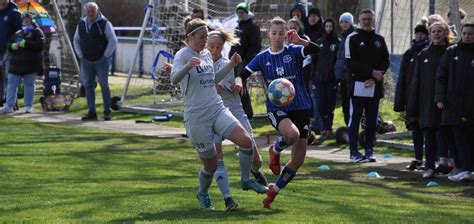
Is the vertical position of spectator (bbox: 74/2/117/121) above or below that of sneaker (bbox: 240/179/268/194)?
above

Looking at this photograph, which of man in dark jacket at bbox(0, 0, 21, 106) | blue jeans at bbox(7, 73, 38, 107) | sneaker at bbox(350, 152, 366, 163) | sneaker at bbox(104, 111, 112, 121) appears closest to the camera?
sneaker at bbox(350, 152, 366, 163)

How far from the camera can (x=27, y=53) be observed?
839 inches

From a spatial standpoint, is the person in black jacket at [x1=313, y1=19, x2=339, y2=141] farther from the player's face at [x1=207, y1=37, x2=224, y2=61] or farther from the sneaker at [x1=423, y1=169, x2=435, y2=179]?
the player's face at [x1=207, y1=37, x2=224, y2=61]

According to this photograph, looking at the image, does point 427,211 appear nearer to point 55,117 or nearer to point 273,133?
point 273,133

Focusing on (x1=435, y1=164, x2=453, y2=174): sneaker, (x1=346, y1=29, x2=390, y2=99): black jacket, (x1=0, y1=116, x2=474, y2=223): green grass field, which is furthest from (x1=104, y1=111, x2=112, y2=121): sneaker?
(x1=435, y1=164, x2=453, y2=174): sneaker

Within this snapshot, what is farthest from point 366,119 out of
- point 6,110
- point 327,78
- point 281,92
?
point 6,110

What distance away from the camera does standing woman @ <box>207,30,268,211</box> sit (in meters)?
9.74

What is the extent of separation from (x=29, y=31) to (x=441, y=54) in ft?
34.5

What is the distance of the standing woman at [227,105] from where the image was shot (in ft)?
32.0

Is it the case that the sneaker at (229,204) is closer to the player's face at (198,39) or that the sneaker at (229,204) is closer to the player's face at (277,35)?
the player's face at (198,39)

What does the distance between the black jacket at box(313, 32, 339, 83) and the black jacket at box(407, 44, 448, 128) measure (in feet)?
11.3

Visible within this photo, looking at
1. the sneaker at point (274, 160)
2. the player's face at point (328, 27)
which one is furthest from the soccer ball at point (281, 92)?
the player's face at point (328, 27)

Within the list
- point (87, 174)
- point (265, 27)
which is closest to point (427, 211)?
point (87, 174)

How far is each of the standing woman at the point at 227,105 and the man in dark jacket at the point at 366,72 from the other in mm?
3657
